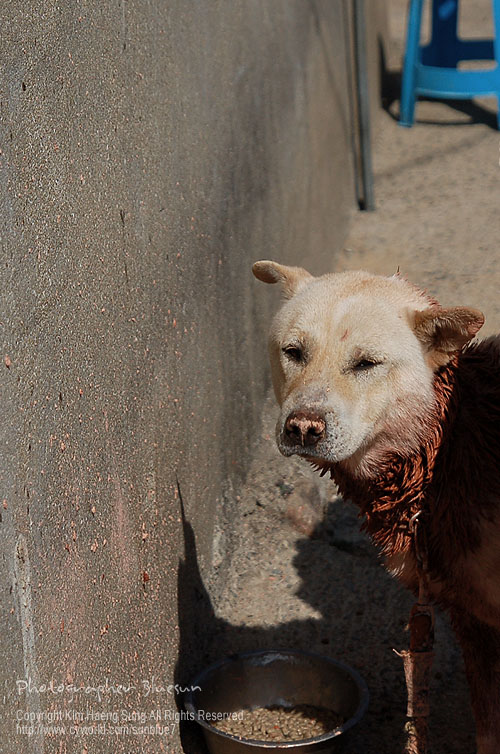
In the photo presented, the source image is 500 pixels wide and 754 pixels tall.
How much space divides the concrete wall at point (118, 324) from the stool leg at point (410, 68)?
14.3 ft

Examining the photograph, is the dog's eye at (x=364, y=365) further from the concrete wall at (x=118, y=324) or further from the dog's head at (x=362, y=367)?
the concrete wall at (x=118, y=324)

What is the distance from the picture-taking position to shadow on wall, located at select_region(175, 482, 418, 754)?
3.45 meters

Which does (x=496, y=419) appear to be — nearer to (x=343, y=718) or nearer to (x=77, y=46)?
(x=343, y=718)

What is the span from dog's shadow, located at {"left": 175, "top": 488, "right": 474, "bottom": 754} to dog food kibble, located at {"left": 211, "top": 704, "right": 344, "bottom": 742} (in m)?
0.11

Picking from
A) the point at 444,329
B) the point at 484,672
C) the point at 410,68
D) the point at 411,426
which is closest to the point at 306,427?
the point at 411,426

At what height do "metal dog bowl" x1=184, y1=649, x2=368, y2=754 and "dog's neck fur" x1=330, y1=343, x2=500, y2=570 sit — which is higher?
"dog's neck fur" x1=330, y1=343, x2=500, y2=570

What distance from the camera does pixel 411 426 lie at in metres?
2.90

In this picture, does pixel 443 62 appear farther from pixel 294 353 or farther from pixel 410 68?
pixel 294 353

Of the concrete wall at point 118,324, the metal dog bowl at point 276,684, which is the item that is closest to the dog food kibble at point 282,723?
the metal dog bowl at point 276,684

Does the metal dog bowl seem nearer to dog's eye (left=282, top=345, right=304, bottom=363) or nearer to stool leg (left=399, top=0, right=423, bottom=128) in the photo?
dog's eye (left=282, top=345, right=304, bottom=363)

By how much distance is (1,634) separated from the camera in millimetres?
1969

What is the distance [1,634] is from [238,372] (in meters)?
2.61

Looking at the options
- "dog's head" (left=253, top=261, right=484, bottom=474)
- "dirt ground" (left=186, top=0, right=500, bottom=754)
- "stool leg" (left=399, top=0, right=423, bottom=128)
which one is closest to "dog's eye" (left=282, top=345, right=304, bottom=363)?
"dog's head" (left=253, top=261, right=484, bottom=474)

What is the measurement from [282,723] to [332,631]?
22.9 inches
